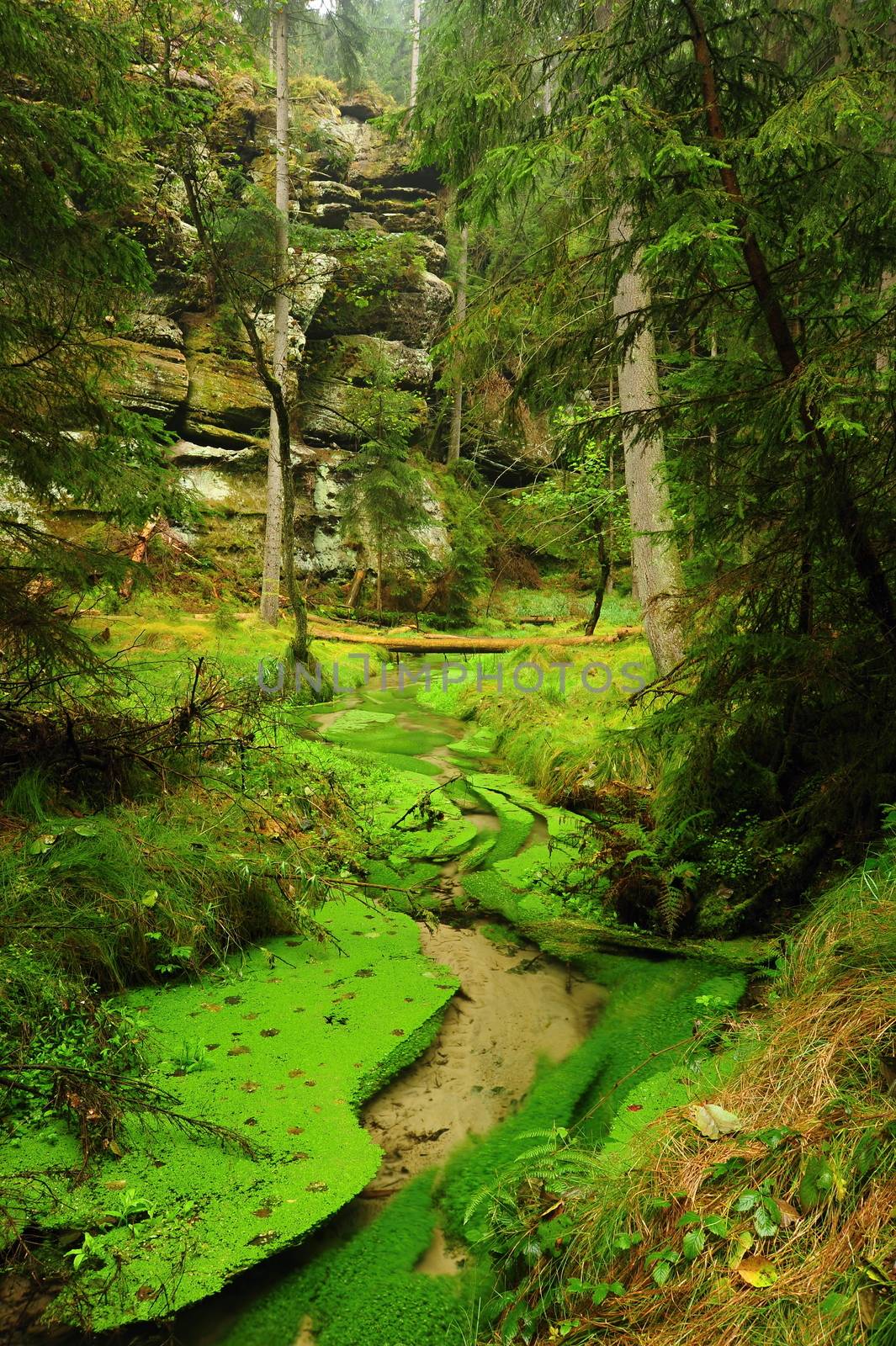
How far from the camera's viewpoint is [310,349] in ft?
65.4

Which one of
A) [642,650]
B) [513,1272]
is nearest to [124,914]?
[513,1272]

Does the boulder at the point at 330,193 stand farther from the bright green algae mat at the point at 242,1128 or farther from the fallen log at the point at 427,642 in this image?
the bright green algae mat at the point at 242,1128

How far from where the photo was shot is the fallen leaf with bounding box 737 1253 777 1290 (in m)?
1.46

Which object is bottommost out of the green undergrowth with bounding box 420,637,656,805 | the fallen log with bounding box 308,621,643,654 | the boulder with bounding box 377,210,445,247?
the green undergrowth with bounding box 420,637,656,805

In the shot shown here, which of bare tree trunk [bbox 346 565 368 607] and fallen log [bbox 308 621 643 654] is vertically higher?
bare tree trunk [bbox 346 565 368 607]

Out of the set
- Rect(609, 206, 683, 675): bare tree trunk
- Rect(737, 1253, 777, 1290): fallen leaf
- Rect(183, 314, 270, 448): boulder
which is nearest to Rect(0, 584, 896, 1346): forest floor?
Rect(737, 1253, 777, 1290): fallen leaf

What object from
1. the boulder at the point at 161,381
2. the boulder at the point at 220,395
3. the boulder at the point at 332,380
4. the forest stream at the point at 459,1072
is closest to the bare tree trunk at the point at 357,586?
the boulder at the point at 332,380

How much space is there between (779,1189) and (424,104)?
8.27m

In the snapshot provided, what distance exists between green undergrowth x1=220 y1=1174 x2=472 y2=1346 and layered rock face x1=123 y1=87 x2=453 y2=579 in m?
14.7

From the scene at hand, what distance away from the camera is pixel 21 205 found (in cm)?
389

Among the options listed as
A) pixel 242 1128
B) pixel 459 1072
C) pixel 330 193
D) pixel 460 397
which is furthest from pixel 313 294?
pixel 242 1128

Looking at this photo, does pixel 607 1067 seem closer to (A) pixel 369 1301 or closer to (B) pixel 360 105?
(A) pixel 369 1301

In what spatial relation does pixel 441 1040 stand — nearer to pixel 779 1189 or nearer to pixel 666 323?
pixel 779 1189

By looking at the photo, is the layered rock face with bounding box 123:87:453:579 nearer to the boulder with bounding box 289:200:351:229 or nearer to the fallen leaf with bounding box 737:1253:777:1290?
the boulder with bounding box 289:200:351:229
